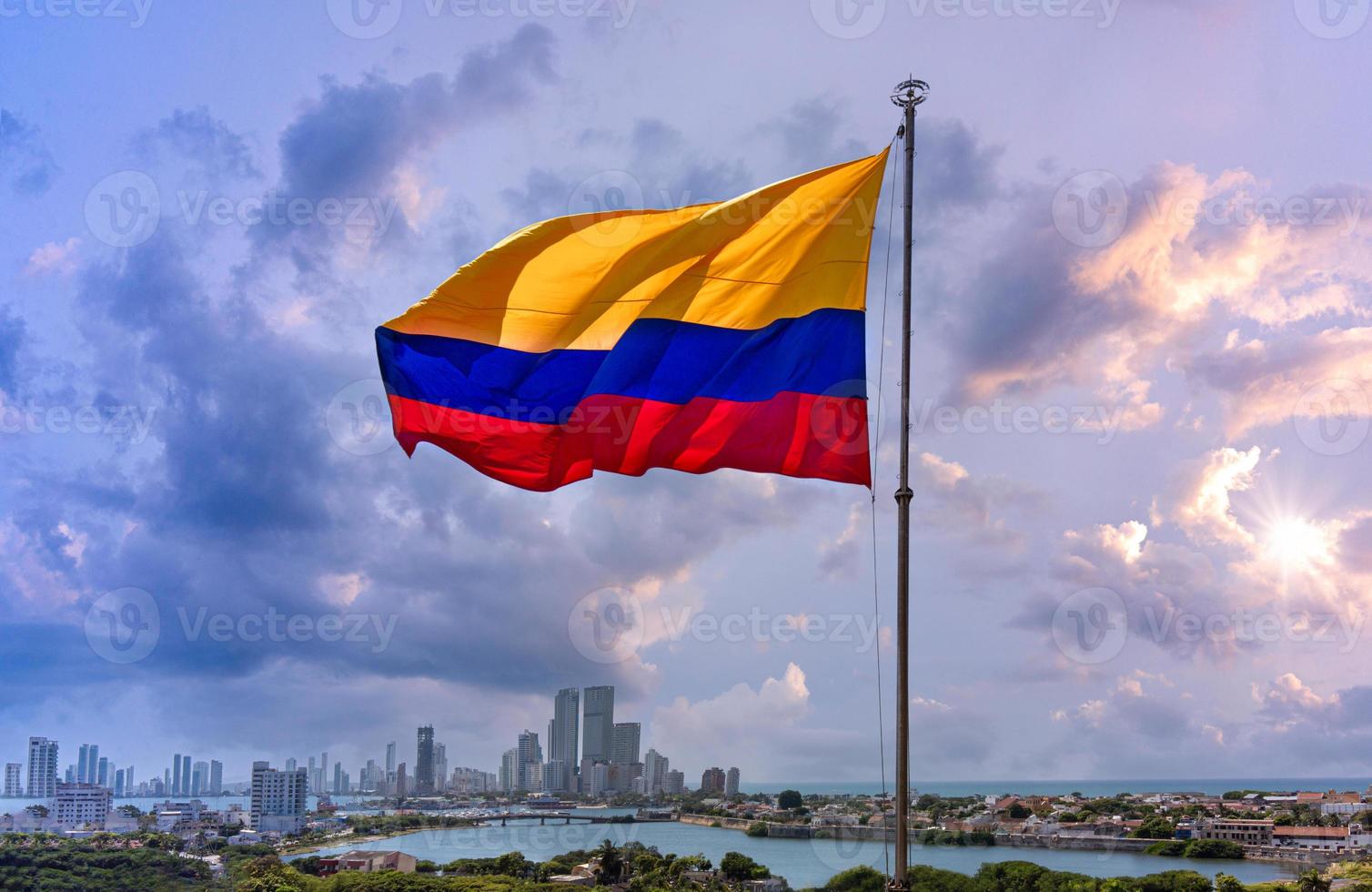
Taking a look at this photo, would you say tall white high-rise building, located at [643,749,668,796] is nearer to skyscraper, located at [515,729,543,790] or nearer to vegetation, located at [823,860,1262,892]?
skyscraper, located at [515,729,543,790]

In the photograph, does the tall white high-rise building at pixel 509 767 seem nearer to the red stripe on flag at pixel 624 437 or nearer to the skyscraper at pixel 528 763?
the skyscraper at pixel 528 763

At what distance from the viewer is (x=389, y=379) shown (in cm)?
1006

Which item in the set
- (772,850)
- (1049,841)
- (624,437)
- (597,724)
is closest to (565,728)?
(597,724)

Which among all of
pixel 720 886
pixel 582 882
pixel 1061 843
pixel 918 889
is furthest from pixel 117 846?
pixel 1061 843

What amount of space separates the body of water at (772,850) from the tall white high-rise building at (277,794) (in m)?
16.9

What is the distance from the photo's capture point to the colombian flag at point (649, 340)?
31.0ft

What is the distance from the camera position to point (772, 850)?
7931cm

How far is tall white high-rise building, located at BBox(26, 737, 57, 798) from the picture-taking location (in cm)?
11581

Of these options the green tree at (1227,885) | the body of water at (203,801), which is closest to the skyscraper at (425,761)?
the body of water at (203,801)

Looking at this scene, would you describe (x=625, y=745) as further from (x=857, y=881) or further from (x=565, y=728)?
(x=857, y=881)

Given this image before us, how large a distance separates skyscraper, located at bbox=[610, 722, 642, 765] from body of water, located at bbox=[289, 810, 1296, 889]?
5.01 metres

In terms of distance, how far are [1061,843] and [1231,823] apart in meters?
10.9

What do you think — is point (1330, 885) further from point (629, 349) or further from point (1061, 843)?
point (629, 349)

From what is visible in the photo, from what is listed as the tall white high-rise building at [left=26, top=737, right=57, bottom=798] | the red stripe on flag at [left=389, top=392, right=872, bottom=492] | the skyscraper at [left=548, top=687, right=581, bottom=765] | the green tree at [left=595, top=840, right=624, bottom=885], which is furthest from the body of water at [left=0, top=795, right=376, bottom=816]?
the red stripe on flag at [left=389, top=392, right=872, bottom=492]
